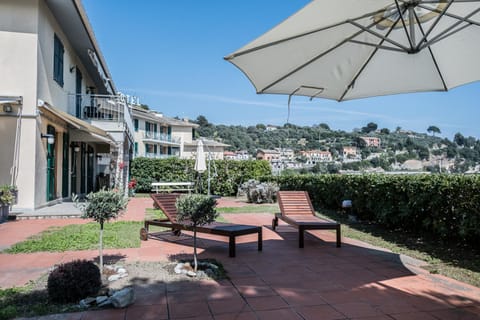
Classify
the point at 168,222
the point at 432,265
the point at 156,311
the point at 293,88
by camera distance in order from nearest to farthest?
the point at 156,311
the point at 293,88
the point at 432,265
the point at 168,222

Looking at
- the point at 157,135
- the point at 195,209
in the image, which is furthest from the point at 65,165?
the point at 157,135

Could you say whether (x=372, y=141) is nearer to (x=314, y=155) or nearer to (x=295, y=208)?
(x=314, y=155)

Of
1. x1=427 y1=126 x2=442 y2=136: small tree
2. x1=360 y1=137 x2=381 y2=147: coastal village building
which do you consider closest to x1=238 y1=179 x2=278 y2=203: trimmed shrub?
x1=360 y1=137 x2=381 y2=147: coastal village building

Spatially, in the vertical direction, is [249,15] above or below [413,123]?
above

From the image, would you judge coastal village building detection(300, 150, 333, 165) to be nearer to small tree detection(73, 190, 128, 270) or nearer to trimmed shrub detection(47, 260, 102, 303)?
small tree detection(73, 190, 128, 270)

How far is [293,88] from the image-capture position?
516 centimetres

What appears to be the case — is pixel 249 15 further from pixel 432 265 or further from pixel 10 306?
pixel 10 306

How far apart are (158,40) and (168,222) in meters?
13.4

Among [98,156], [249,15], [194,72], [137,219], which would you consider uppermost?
[249,15]

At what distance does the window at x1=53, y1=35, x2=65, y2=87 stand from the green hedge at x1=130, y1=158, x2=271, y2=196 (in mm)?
11503

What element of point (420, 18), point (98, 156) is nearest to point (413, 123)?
point (420, 18)

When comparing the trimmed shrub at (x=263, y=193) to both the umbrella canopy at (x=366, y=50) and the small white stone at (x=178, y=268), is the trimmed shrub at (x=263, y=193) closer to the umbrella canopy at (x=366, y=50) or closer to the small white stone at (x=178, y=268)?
the small white stone at (x=178, y=268)

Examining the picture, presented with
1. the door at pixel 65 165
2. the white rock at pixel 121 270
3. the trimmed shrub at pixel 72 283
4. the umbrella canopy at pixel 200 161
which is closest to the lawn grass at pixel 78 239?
the white rock at pixel 121 270

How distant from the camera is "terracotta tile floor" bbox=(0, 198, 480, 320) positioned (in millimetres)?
4141
